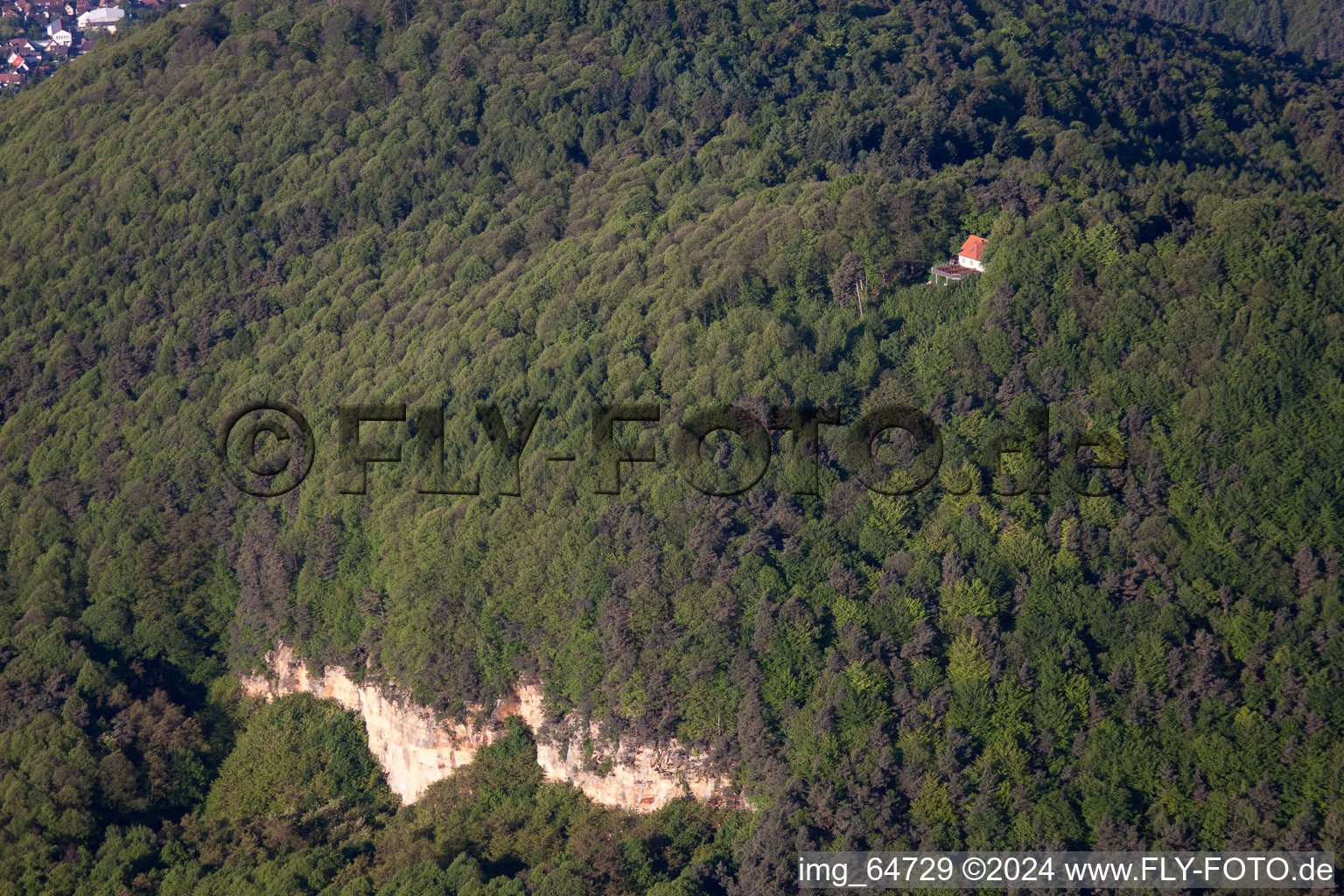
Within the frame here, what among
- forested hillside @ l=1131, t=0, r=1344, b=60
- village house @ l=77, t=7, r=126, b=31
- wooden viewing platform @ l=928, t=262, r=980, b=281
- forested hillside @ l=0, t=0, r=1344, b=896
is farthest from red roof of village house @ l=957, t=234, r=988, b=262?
village house @ l=77, t=7, r=126, b=31

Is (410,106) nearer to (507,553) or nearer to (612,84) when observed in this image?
(612,84)

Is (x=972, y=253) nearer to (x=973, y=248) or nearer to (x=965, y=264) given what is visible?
(x=973, y=248)

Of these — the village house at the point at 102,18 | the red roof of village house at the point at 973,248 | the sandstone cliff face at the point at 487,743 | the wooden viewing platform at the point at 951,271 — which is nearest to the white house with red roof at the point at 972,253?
the red roof of village house at the point at 973,248

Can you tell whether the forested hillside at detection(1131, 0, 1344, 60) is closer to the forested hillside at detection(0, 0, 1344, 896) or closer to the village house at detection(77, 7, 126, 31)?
the forested hillside at detection(0, 0, 1344, 896)

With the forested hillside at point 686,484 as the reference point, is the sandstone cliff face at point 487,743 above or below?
below

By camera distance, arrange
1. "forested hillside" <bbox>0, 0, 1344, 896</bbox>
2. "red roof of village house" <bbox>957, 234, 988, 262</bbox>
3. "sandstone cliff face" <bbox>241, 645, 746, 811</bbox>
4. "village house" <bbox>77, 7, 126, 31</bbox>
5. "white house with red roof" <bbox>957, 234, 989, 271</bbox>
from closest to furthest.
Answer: "forested hillside" <bbox>0, 0, 1344, 896</bbox>
"sandstone cliff face" <bbox>241, 645, 746, 811</bbox>
"white house with red roof" <bbox>957, 234, 989, 271</bbox>
"red roof of village house" <bbox>957, 234, 988, 262</bbox>
"village house" <bbox>77, 7, 126, 31</bbox>

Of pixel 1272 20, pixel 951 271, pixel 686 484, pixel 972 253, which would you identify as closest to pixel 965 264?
pixel 972 253

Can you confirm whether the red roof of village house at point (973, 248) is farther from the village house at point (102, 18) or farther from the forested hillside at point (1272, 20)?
the village house at point (102, 18)
